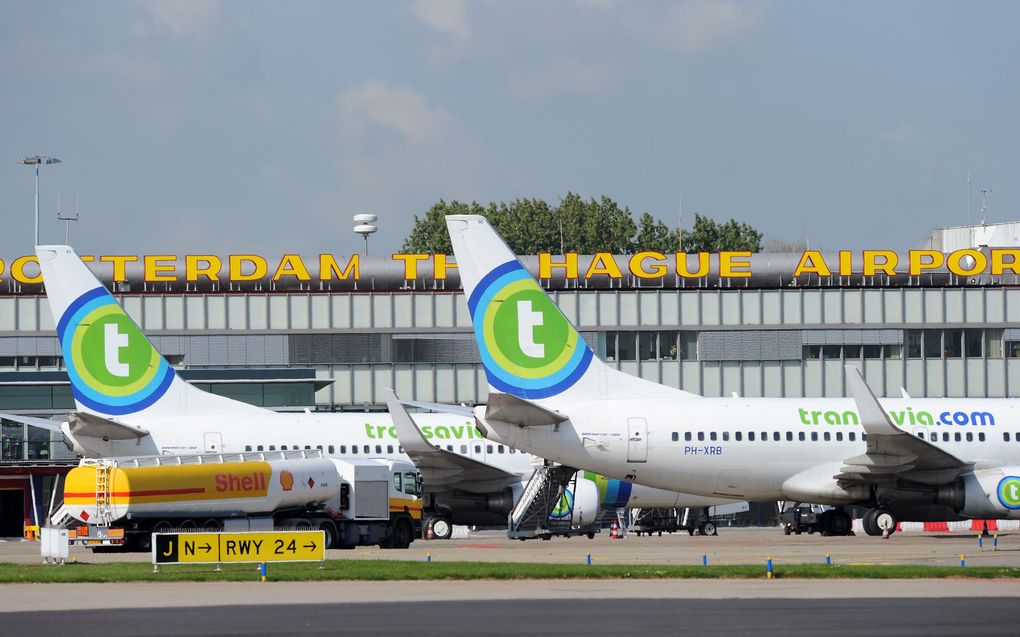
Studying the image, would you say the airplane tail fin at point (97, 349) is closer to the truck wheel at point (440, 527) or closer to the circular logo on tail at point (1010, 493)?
the truck wheel at point (440, 527)

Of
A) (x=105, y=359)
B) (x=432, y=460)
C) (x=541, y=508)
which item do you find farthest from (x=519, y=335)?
(x=105, y=359)

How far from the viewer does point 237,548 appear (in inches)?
1389

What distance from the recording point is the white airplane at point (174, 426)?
51.1 m

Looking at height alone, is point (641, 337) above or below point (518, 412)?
above

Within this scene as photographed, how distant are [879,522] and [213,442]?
2135 cm

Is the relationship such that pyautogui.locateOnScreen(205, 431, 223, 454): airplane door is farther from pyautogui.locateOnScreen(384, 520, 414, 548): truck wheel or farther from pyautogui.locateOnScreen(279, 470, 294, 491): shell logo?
pyautogui.locateOnScreen(384, 520, 414, 548): truck wheel

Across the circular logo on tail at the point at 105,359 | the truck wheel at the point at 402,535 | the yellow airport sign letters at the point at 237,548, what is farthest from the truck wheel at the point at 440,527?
the yellow airport sign letters at the point at 237,548

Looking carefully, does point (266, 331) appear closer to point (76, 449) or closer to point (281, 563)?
point (76, 449)

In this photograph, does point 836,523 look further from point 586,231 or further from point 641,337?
point 586,231

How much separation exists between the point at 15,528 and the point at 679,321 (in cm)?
3534

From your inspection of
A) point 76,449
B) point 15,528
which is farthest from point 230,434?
point 15,528

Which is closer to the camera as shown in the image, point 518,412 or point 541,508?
point 518,412

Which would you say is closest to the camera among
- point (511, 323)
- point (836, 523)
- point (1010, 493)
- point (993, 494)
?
point (511, 323)

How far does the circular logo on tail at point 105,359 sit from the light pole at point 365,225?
50.9m
